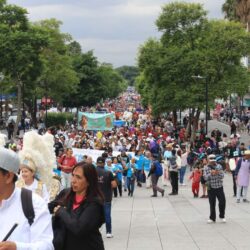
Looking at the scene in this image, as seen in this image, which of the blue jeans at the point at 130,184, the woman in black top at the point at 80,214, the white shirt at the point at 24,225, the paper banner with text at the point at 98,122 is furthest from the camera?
the paper banner with text at the point at 98,122

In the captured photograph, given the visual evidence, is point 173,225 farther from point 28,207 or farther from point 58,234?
point 28,207

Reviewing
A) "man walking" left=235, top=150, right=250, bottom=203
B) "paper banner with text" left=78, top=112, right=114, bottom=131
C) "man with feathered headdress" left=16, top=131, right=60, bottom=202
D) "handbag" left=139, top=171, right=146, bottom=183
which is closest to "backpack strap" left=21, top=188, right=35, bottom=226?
"man with feathered headdress" left=16, top=131, right=60, bottom=202

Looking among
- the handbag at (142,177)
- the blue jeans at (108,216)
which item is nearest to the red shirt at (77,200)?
the blue jeans at (108,216)

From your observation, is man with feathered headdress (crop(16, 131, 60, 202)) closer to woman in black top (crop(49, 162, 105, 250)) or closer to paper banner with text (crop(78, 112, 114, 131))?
woman in black top (crop(49, 162, 105, 250))

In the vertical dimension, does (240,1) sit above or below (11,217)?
above

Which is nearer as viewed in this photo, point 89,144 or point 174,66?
point 89,144

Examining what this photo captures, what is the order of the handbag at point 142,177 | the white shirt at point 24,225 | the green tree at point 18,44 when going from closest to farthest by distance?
the white shirt at point 24,225 < the handbag at point 142,177 < the green tree at point 18,44

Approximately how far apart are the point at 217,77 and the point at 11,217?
45663 mm

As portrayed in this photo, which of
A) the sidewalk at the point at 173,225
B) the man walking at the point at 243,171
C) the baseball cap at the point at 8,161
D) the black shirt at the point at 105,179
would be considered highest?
the baseball cap at the point at 8,161

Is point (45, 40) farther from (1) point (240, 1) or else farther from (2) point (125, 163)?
(1) point (240, 1)

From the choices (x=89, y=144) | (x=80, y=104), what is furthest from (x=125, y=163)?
(x=80, y=104)

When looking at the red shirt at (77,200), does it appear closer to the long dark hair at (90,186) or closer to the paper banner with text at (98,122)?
the long dark hair at (90,186)

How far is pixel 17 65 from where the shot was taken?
51.5 m

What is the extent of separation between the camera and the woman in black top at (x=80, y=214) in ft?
19.4
